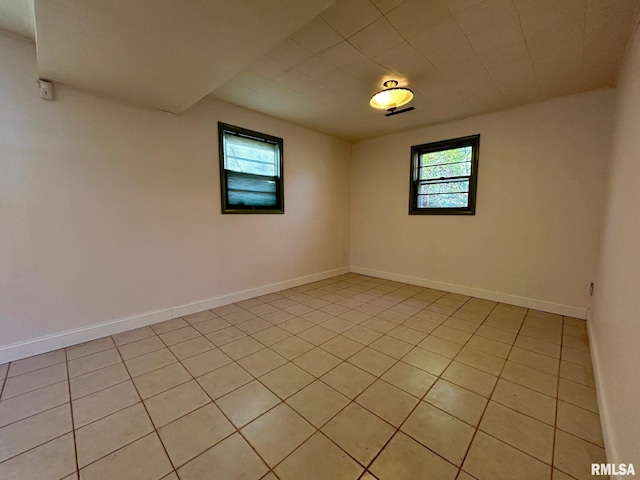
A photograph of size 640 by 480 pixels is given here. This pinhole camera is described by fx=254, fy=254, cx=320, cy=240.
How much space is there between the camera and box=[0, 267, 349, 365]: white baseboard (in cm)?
216

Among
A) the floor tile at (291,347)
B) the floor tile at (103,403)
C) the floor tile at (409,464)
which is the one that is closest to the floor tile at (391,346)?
the floor tile at (291,347)

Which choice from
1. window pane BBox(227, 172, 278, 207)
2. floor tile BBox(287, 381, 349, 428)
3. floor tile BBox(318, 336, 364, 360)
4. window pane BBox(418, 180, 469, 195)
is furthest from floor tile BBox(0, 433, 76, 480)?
window pane BBox(418, 180, 469, 195)

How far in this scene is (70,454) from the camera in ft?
4.29

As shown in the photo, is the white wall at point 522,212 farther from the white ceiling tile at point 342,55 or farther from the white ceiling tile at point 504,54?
the white ceiling tile at point 342,55

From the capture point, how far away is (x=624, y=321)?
51.7 inches

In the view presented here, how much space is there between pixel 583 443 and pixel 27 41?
4.74 m

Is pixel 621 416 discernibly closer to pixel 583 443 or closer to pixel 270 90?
pixel 583 443

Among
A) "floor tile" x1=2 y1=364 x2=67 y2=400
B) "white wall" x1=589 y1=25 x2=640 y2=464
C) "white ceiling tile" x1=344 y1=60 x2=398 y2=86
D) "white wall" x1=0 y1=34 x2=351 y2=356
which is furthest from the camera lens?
"white ceiling tile" x1=344 y1=60 x2=398 y2=86

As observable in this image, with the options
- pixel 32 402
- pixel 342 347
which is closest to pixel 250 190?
pixel 342 347

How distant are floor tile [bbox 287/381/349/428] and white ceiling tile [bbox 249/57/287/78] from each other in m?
2.76

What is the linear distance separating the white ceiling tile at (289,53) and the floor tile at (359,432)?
9.06ft

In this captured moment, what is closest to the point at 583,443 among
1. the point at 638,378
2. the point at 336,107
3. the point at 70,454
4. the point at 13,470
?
the point at 638,378

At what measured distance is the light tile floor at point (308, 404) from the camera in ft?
4.13

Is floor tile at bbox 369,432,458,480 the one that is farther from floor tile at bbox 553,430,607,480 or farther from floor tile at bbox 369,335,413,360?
floor tile at bbox 369,335,413,360
